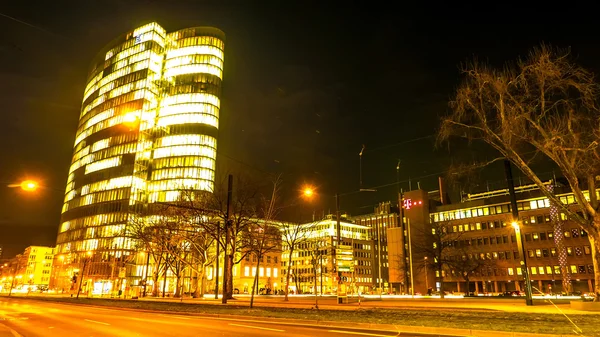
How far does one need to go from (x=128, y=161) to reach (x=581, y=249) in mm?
122321

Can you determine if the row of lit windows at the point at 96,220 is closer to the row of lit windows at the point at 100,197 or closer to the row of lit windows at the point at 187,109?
the row of lit windows at the point at 100,197

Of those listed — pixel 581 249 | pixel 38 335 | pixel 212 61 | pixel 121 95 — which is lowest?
pixel 38 335

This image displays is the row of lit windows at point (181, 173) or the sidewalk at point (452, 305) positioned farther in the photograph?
the row of lit windows at point (181, 173)

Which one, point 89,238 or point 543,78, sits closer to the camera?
point 543,78

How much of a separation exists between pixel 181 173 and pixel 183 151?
7.29 meters

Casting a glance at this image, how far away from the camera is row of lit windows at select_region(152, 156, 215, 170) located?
127 m

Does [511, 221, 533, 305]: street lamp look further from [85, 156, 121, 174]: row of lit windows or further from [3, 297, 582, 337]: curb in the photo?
[85, 156, 121, 174]: row of lit windows

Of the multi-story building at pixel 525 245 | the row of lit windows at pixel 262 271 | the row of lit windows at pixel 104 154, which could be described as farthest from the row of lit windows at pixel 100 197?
the multi-story building at pixel 525 245

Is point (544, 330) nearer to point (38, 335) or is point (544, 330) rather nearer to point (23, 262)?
point (38, 335)


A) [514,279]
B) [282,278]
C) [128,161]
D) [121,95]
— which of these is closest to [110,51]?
[121,95]

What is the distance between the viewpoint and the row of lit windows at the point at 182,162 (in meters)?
127

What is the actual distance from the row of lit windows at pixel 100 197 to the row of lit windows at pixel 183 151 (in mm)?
16175

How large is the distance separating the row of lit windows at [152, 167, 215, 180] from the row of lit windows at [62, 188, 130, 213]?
10.7m

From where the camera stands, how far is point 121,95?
134500 millimetres
